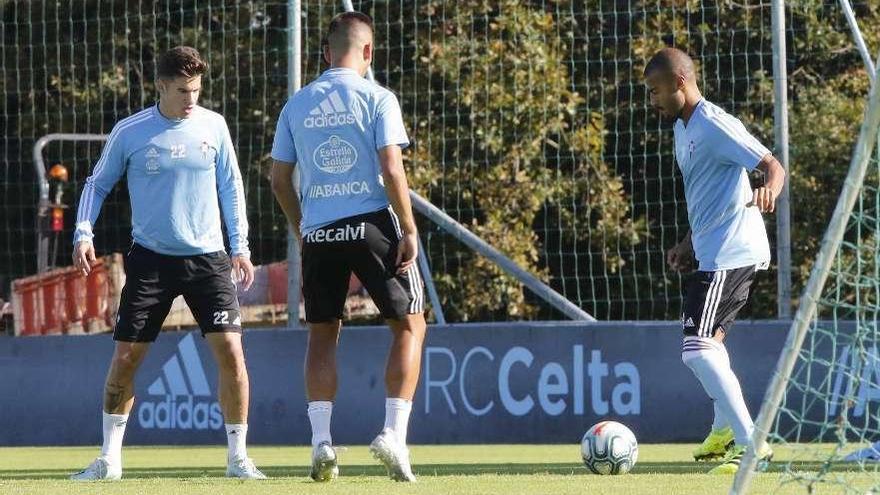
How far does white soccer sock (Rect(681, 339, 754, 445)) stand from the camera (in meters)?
7.54

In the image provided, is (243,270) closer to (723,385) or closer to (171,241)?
(171,241)

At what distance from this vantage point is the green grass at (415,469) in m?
6.88

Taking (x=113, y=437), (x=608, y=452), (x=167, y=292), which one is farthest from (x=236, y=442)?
(x=608, y=452)

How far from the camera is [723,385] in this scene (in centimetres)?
760

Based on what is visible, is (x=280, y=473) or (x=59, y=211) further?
(x=59, y=211)

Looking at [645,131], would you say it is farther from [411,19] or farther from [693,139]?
[693,139]

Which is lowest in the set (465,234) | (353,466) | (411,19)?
(353,466)

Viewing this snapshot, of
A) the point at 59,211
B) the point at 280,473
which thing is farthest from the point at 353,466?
the point at 59,211

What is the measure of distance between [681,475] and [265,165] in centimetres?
1077

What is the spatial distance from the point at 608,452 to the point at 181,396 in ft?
20.9

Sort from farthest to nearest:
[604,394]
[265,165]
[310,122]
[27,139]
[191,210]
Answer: [27,139] < [265,165] < [604,394] < [191,210] < [310,122]

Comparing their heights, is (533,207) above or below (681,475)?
above

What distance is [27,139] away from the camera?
19.5 meters

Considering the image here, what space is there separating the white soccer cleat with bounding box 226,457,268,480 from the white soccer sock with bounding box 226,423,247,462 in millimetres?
28
